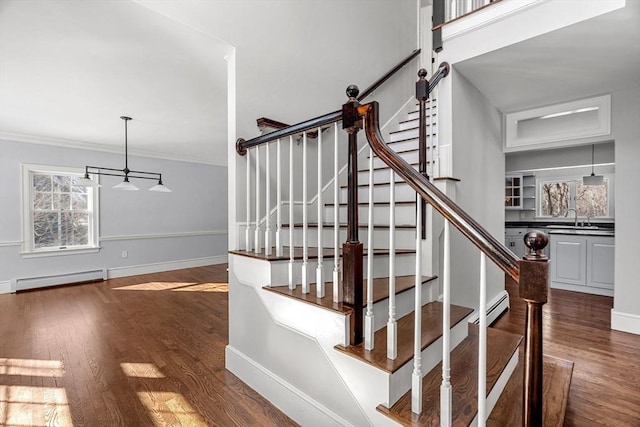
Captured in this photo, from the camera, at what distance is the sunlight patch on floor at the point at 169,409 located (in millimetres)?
1634

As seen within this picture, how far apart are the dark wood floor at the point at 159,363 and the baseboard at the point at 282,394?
53 millimetres

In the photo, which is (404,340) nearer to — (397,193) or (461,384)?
(461,384)

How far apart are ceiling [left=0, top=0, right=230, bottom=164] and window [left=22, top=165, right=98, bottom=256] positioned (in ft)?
2.03

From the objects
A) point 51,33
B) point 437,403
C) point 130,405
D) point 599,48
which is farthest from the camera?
point 599,48

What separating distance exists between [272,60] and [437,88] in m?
1.40

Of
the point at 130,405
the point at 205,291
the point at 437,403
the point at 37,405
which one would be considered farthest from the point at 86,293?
the point at 437,403

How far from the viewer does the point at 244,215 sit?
2148 millimetres

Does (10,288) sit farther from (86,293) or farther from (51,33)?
(51,33)

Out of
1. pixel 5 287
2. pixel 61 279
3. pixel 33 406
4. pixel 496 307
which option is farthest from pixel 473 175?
pixel 5 287

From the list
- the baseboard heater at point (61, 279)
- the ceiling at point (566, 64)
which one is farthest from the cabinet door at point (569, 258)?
the baseboard heater at point (61, 279)

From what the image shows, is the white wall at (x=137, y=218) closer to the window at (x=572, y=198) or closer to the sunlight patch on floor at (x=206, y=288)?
the sunlight patch on floor at (x=206, y=288)

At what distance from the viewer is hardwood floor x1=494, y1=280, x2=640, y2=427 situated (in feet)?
5.56

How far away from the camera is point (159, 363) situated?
2264 mm

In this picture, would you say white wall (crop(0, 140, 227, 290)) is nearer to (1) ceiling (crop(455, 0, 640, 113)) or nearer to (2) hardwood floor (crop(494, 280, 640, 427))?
(1) ceiling (crop(455, 0, 640, 113))
